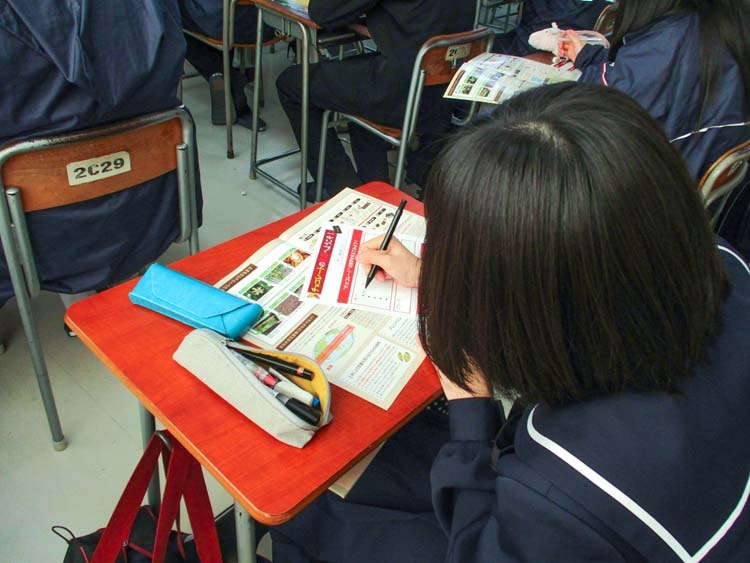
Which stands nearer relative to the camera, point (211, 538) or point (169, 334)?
point (169, 334)

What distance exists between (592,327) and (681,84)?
1190mm

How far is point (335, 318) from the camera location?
94 cm

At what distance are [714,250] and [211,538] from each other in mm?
877

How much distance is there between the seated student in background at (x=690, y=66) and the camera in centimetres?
141

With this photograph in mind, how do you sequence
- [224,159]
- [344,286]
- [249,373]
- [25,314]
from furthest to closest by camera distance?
1. [224,159]
2. [25,314]
3. [344,286]
4. [249,373]

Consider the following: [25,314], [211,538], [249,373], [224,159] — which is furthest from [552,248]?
[224,159]

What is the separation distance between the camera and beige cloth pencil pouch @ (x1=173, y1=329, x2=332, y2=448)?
734 millimetres

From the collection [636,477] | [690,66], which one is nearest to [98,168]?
[636,477]

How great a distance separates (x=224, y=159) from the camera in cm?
296

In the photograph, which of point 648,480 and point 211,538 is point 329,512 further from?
point 648,480

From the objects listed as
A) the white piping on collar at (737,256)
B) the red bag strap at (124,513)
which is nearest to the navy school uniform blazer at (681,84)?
the white piping on collar at (737,256)

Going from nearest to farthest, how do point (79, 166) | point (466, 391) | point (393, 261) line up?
point (466, 391) < point (393, 261) < point (79, 166)

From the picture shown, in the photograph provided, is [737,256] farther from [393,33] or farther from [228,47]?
[228,47]

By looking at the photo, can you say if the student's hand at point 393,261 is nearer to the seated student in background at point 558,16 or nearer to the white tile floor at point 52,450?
the white tile floor at point 52,450
